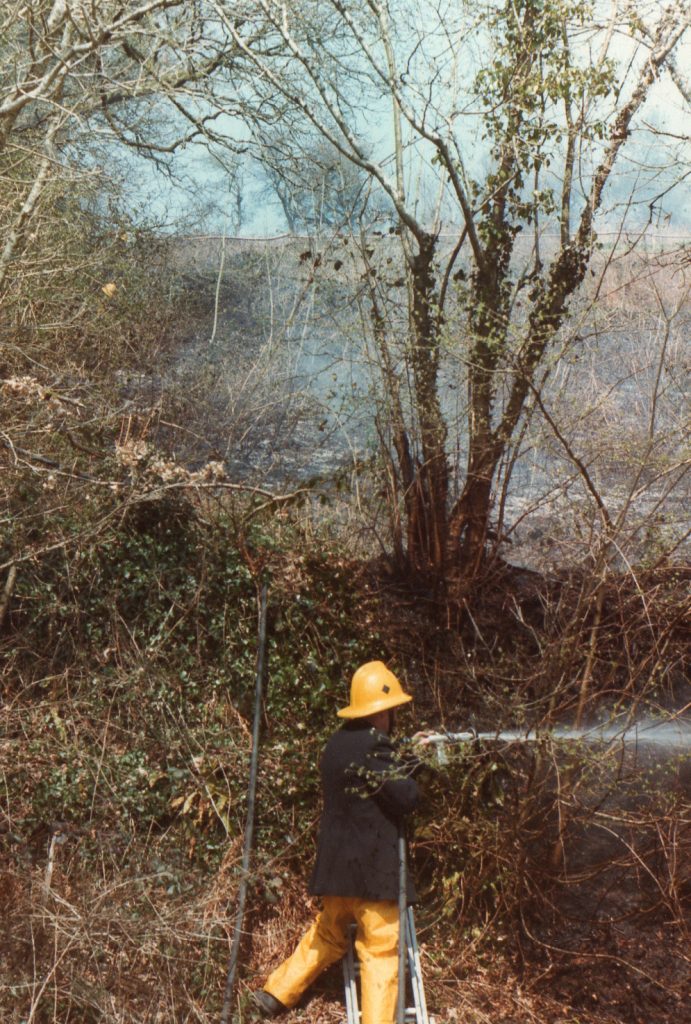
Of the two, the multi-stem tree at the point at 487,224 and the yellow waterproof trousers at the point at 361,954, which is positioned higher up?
the multi-stem tree at the point at 487,224

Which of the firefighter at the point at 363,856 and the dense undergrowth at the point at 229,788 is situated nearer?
the firefighter at the point at 363,856

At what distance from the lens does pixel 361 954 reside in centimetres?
504

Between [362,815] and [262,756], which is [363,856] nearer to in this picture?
[362,815]

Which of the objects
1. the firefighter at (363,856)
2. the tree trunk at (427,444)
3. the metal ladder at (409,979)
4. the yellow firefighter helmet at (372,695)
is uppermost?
the tree trunk at (427,444)

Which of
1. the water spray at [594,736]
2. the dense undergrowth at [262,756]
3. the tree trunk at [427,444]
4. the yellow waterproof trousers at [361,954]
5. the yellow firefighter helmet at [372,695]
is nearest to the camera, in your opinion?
the yellow waterproof trousers at [361,954]

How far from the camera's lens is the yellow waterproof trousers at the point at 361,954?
493 centimetres

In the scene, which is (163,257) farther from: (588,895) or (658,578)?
(588,895)

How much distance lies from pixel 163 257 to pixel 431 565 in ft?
21.6

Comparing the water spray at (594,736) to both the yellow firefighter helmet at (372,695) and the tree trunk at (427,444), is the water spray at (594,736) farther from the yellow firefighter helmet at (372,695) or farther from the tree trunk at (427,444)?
the tree trunk at (427,444)

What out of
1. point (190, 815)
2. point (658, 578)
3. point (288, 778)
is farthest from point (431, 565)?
point (190, 815)

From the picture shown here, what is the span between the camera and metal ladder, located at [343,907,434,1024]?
5.26 meters

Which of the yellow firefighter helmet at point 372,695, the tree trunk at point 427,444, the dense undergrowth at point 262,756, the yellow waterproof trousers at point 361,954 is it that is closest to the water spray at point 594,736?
the dense undergrowth at point 262,756

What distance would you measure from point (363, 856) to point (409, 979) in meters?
1.03

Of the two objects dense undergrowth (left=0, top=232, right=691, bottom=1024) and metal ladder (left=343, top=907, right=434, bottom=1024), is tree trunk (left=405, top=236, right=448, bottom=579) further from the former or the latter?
metal ladder (left=343, top=907, right=434, bottom=1024)
